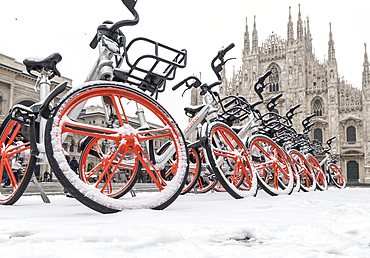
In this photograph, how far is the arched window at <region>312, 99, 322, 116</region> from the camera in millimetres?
32625

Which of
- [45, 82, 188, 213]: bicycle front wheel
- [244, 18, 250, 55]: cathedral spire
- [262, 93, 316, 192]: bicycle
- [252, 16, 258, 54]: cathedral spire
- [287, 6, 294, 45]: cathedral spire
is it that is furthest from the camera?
[244, 18, 250, 55]: cathedral spire

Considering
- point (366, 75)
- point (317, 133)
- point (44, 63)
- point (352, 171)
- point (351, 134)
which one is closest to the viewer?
point (44, 63)

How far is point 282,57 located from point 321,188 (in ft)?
101

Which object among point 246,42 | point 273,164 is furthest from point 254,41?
point 273,164

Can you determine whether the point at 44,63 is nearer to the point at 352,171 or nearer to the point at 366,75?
the point at 352,171

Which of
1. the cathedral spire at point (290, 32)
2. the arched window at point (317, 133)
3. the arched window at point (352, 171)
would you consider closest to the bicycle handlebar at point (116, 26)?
the arched window at point (317, 133)

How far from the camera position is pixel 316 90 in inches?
1291

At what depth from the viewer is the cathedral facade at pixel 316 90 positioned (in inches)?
1196

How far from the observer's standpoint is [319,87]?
32.8m

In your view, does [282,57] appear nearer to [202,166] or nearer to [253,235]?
[202,166]

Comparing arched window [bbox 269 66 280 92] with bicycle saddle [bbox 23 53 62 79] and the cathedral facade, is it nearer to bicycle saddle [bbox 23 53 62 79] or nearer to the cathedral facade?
the cathedral facade

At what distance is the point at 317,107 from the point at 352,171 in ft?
24.3

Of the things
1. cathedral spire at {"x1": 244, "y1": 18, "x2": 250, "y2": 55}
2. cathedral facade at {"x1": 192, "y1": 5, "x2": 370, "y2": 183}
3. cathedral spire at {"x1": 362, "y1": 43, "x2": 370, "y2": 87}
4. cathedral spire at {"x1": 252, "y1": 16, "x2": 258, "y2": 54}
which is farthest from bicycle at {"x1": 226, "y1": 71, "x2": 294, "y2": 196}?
cathedral spire at {"x1": 244, "y1": 18, "x2": 250, "y2": 55}

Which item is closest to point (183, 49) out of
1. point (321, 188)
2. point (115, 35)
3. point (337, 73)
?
point (115, 35)
